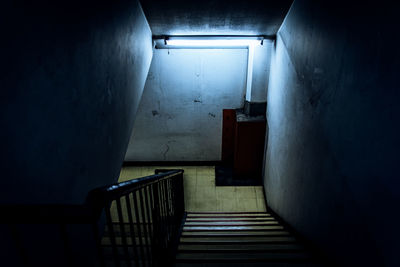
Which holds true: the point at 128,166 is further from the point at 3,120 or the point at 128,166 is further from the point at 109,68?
the point at 3,120

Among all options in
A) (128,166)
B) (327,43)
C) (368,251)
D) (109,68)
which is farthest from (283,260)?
(128,166)

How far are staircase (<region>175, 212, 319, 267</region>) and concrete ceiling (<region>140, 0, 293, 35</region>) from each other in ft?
11.0

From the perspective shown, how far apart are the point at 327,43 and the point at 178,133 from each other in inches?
219

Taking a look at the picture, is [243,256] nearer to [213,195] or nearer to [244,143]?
[213,195]

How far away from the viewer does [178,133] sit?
762cm

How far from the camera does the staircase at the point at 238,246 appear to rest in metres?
2.69

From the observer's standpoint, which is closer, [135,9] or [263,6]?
[135,9]

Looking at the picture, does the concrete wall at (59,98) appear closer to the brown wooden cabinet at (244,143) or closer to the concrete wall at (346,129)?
the concrete wall at (346,129)

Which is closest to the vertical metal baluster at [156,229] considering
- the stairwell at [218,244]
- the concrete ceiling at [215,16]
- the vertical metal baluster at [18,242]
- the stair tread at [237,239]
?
the stairwell at [218,244]

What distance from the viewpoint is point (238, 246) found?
3.13m

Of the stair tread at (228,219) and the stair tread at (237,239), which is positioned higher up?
the stair tread at (237,239)

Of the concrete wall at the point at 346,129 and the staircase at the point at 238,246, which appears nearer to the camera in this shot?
the concrete wall at the point at 346,129

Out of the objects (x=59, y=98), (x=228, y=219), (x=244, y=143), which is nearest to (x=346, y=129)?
(x=59, y=98)

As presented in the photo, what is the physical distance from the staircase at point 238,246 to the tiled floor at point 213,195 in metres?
2.12
